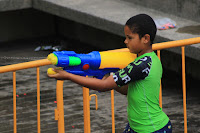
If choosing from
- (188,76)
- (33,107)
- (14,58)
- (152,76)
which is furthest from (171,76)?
(152,76)

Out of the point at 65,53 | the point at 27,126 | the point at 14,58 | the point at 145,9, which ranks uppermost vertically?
the point at 145,9

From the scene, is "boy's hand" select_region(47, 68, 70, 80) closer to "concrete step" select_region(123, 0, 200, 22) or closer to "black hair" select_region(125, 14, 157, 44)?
"black hair" select_region(125, 14, 157, 44)

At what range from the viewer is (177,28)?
8.88 meters

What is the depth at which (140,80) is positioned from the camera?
342 centimetres

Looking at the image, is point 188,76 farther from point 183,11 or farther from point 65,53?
point 65,53

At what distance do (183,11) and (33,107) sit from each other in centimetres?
354

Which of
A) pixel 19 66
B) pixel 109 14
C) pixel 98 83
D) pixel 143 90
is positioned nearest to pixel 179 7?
pixel 109 14

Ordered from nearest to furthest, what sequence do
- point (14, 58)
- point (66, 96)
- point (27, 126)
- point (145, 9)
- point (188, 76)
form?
point (27, 126) → point (66, 96) → point (188, 76) → point (145, 9) → point (14, 58)

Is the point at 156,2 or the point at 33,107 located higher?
the point at 156,2

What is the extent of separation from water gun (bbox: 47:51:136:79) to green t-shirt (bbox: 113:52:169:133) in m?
0.14

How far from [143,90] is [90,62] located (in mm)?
406

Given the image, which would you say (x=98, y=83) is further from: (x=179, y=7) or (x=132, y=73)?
(x=179, y=7)

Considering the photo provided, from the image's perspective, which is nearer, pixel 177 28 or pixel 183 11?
pixel 177 28

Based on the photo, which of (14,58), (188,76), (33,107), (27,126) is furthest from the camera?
(14,58)
